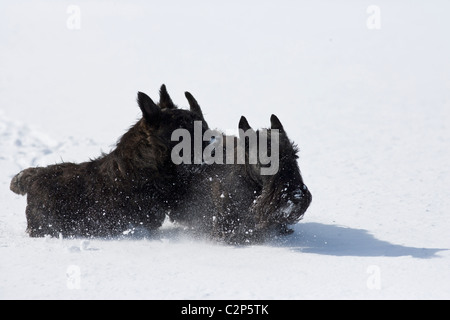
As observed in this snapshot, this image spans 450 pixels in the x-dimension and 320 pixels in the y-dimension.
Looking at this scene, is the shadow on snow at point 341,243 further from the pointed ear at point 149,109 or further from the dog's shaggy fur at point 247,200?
the pointed ear at point 149,109

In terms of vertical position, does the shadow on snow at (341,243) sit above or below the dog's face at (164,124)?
below

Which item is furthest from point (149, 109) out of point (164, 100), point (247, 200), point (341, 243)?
point (341, 243)

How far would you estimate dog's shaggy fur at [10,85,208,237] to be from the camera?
714 cm

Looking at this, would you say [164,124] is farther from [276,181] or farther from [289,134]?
[289,134]

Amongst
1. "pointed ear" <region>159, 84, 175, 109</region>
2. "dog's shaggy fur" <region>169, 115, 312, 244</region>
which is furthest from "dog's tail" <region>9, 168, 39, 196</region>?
"dog's shaggy fur" <region>169, 115, 312, 244</region>

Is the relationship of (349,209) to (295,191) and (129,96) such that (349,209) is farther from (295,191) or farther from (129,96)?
(129,96)

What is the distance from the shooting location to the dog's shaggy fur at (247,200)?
6844 millimetres

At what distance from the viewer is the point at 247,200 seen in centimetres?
703

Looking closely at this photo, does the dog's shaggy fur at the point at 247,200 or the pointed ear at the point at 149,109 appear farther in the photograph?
the pointed ear at the point at 149,109

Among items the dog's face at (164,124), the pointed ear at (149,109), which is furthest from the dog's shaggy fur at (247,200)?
the pointed ear at (149,109)

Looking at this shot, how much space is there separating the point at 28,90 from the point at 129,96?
2.81 metres

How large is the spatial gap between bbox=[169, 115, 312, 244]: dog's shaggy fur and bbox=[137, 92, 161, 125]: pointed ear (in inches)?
30.5

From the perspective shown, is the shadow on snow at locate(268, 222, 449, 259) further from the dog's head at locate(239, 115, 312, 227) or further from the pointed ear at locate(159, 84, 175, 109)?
the pointed ear at locate(159, 84, 175, 109)

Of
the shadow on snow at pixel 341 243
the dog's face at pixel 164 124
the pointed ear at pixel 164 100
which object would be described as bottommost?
the shadow on snow at pixel 341 243
